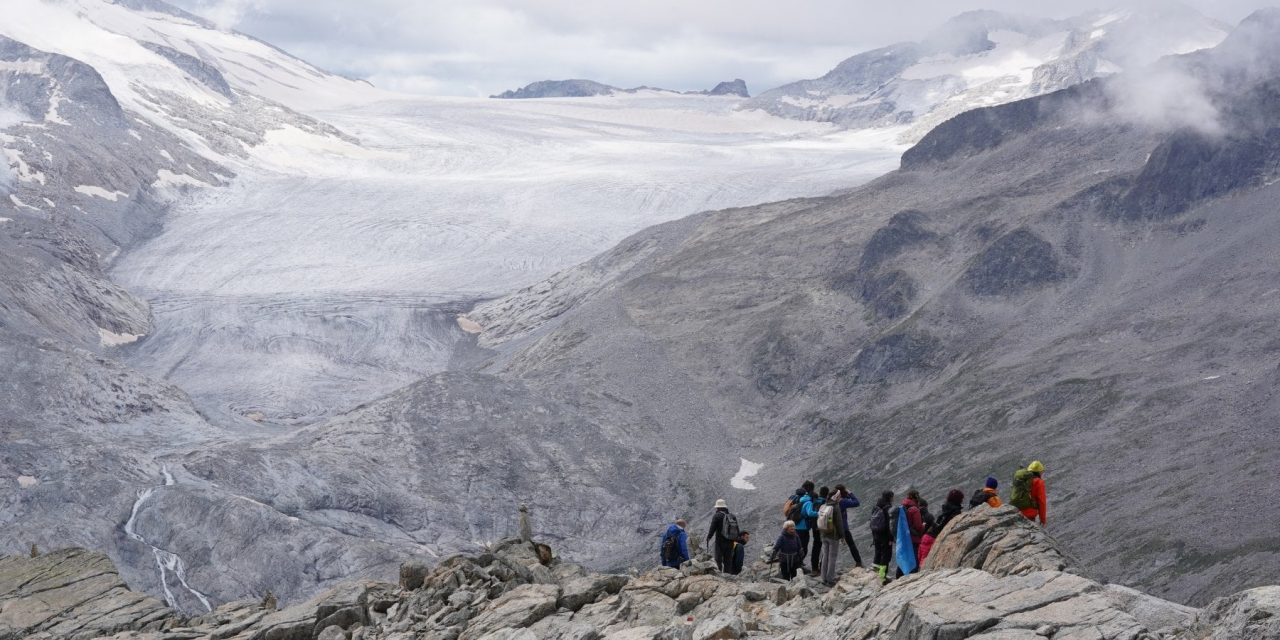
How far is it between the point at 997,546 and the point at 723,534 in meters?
5.49

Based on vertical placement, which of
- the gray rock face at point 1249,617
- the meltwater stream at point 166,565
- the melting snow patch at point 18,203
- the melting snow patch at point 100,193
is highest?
the melting snow patch at point 100,193

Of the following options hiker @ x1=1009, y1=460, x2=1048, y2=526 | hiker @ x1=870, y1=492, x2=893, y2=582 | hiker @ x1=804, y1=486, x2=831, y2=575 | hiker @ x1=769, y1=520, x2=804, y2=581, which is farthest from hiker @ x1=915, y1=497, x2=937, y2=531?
hiker @ x1=769, y1=520, x2=804, y2=581

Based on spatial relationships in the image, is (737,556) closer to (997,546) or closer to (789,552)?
(789,552)

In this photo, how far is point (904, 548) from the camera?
18.0 m

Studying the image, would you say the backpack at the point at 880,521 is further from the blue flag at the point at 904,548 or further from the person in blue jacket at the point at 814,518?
the person in blue jacket at the point at 814,518

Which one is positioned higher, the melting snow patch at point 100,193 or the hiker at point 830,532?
the melting snow patch at point 100,193

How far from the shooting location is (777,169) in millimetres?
130125

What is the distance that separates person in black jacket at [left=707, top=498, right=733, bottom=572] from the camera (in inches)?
829

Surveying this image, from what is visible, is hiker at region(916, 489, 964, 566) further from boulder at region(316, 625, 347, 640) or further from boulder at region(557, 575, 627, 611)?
boulder at region(316, 625, 347, 640)

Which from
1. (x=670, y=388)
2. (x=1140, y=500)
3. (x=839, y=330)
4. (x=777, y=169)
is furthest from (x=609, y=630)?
(x=777, y=169)

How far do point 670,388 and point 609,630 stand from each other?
53646 mm

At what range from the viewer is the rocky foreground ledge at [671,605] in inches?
485

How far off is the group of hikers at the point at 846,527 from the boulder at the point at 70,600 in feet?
31.4

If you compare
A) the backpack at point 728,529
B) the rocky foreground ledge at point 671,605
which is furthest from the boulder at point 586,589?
the backpack at point 728,529
